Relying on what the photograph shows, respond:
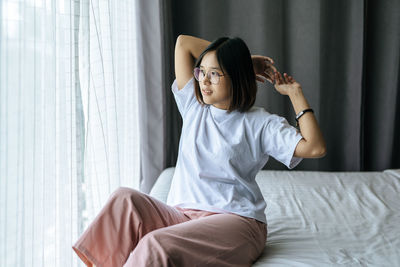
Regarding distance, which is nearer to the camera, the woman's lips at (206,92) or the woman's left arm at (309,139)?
the woman's left arm at (309,139)

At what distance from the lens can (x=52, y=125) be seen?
1.19 metres

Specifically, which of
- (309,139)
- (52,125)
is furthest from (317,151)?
(52,125)

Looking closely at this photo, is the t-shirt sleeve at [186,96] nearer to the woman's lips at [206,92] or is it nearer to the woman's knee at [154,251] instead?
the woman's lips at [206,92]

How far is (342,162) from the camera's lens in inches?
104

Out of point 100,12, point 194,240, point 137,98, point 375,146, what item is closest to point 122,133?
point 137,98

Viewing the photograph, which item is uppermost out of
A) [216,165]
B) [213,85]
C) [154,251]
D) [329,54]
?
[329,54]

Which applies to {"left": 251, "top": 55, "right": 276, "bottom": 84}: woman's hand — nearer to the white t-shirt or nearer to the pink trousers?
the white t-shirt

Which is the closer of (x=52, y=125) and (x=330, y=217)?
(x=52, y=125)

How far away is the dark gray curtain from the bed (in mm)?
380

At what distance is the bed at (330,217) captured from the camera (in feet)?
4.11

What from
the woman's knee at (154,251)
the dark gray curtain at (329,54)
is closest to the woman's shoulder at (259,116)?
the woman's knee at (154,251)

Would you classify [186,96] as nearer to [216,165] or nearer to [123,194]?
[216,165]

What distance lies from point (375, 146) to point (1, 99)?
2.29 metres

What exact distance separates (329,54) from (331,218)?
126 centimetres
